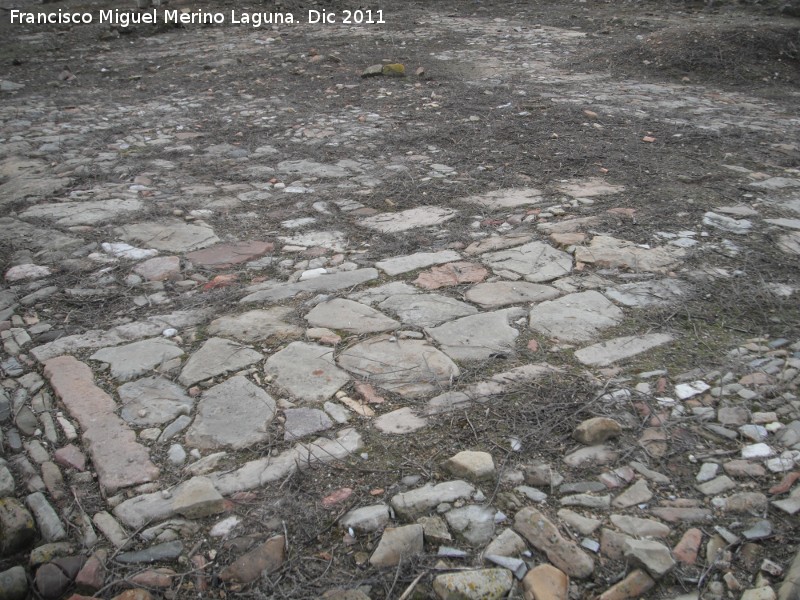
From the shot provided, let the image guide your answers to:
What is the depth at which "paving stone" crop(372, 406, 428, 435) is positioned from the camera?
2227 mm

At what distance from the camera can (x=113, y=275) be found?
3340 millimetres

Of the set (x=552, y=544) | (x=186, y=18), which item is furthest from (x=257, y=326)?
(x=186, y=18)

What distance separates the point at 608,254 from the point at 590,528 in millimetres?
1951

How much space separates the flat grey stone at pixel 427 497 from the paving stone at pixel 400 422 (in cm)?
29

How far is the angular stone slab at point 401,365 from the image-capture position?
246 centimetres

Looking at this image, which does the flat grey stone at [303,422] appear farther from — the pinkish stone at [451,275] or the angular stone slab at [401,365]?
the pinkish stone at [451,275]

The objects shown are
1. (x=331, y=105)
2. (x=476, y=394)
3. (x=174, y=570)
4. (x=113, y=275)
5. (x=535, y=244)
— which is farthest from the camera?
(x=331, y=105)

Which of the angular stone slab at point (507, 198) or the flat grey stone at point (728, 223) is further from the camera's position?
the angular stone slab at point (507, 198)

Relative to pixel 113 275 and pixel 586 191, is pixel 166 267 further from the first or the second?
pixel 586 191

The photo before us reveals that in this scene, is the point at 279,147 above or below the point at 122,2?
below

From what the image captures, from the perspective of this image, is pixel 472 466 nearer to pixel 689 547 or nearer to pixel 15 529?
pixel 689 547

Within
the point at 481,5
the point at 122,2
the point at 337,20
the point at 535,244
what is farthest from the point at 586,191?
the point at 122,2

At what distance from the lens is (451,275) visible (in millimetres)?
3307

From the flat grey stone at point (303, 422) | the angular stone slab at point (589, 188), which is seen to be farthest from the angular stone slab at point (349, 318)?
the angular stone slab at point (589, 188)
